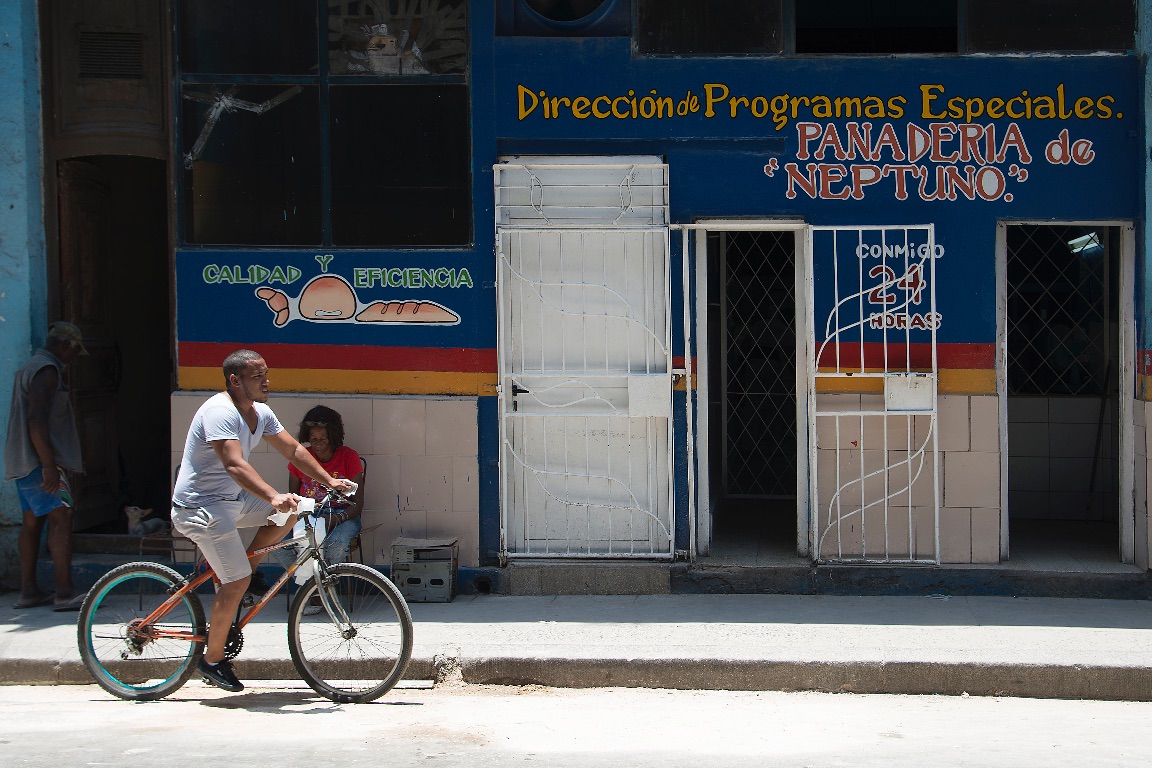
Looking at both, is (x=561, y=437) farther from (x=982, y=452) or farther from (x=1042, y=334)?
(x=1042, y=334)

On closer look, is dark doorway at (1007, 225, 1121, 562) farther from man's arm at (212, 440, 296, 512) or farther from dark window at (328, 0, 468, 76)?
man's arm at (212, 440, 296, 512)

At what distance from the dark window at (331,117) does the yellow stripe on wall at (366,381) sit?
0.89 meters

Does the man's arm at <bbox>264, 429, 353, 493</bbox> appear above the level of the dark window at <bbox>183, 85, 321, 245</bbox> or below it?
below

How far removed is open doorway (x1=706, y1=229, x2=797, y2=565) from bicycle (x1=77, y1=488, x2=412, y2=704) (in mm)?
4387

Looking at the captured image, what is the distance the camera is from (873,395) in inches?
300

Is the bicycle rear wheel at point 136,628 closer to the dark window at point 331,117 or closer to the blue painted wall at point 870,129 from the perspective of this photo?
the dark window at point 331,117

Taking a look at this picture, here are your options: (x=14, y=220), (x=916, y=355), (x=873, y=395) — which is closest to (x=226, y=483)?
(x=14, y=220)

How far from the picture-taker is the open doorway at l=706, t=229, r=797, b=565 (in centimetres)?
996

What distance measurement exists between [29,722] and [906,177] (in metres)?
5.99

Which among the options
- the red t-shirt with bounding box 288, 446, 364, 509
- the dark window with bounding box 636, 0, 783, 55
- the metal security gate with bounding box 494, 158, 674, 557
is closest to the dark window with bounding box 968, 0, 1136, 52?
the dark window with bounding box 636, 0, 783, 55

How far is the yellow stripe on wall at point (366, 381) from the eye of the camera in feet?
25.6

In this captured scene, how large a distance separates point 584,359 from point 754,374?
2.95 metres

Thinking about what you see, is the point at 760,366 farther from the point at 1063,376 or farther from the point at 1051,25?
the point at 1051,25

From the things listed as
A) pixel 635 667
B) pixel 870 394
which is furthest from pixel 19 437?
pixel 870 394
